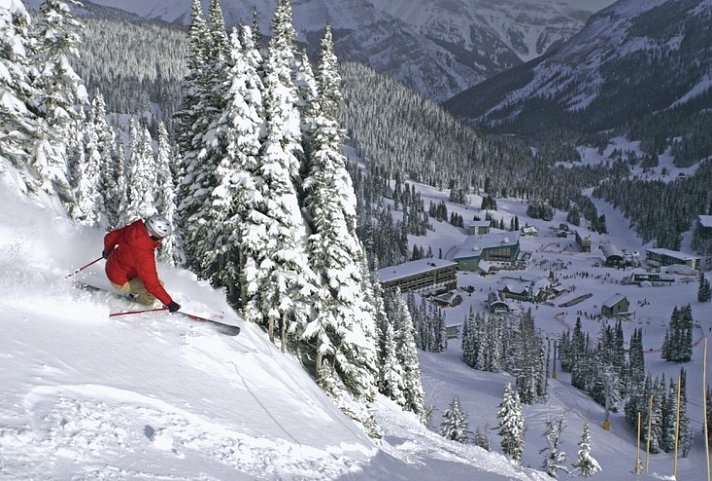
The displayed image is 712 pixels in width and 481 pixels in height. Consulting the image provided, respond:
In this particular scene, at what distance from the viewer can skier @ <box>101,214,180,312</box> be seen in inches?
391

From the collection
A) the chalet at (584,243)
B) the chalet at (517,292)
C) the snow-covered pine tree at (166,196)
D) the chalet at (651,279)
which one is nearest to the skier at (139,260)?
the snow-covered pine tree at (166,196)

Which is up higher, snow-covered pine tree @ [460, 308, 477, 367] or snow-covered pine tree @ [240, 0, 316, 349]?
snow-covered pine tree @ [240, 0, 316, 349]

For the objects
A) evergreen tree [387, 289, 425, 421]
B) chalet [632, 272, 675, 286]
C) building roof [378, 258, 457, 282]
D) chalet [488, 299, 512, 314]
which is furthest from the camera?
chalet [632, 272, 675, 286]

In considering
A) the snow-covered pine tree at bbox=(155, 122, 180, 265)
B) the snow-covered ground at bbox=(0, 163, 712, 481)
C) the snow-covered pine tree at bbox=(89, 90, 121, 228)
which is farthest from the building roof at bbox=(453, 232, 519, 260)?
the snow-covered ground at bbox=(0, 163, 712, 481)

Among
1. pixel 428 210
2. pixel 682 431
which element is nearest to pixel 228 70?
pixel 682 431

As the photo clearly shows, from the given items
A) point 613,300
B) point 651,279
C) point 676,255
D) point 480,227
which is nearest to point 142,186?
point 613,300

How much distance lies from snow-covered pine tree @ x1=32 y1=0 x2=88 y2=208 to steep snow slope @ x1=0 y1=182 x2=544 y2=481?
10.1m

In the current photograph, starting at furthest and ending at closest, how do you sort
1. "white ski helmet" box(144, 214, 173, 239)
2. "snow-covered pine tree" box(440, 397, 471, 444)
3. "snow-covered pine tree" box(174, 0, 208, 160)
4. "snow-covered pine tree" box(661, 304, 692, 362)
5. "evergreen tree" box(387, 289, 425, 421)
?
"snow-covered pine tree" box(661, 304, 692, 362) < "snow-covered pine tree" box(440, 397, 471, 444) < "evergreen tree" box(387, 289, 425, 421) < "snow-covered pine tree" box(174, 0, 208, 160) < "white ski helmet" box(144, 214, 173, 239)

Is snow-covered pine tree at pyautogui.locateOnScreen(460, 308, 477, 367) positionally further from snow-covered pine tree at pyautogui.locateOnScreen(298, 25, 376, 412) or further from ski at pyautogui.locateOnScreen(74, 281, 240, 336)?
ski at pyautogui.locateOnScreen(74, 281, 240, 336)

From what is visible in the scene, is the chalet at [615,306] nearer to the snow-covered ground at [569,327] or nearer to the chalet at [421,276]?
the snow-covered ground at [569,327]

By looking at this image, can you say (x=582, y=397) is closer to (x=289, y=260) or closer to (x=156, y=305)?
(x=289, y=260)

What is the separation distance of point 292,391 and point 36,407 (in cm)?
559

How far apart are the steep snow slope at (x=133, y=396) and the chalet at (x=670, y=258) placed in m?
159

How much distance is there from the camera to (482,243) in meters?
152
